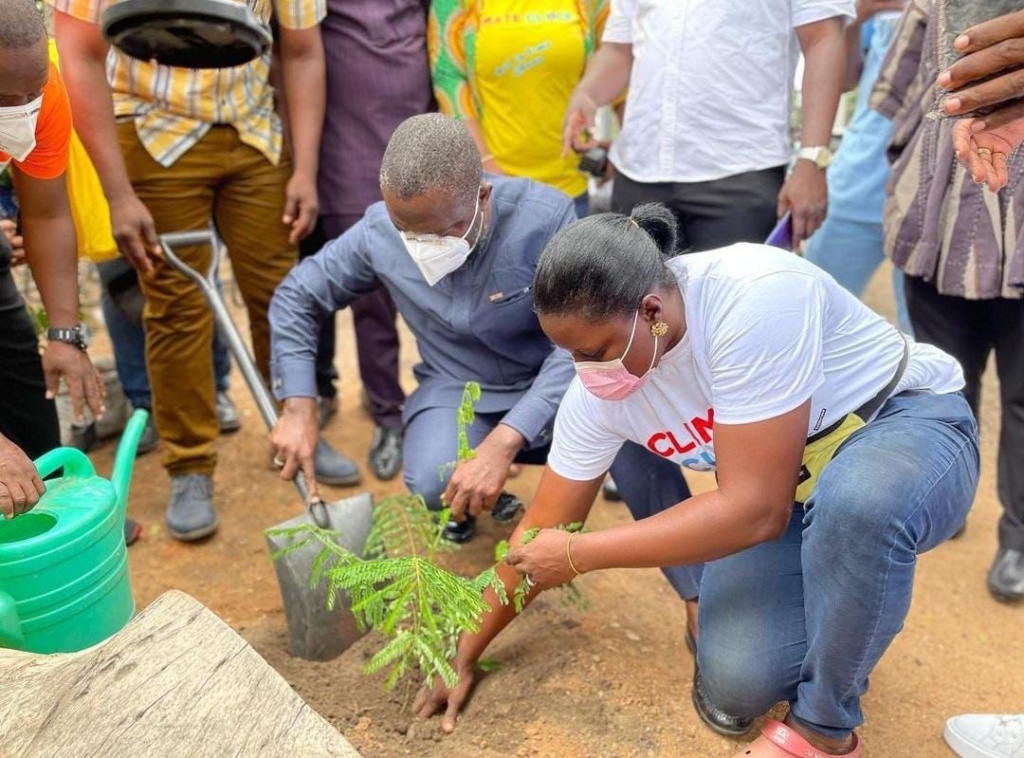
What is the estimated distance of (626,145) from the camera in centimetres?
303

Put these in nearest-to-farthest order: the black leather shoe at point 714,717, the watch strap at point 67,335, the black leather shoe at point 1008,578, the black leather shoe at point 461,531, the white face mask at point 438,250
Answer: the black leather shoe at point 714,717
the white face mask at point 438,250
the watch strap at point 67,335
the black leather shoe at point 1008,578
the black leather shoe at point 461,531

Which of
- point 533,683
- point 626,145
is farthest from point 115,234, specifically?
point 533,683

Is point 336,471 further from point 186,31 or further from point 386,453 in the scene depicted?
point 186,31

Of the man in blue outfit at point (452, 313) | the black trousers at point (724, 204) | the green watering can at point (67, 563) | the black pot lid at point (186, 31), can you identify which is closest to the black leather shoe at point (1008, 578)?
the man in blue outfit at point (452, 313)

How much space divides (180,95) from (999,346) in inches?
106

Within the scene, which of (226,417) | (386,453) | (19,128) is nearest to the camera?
(19,128)

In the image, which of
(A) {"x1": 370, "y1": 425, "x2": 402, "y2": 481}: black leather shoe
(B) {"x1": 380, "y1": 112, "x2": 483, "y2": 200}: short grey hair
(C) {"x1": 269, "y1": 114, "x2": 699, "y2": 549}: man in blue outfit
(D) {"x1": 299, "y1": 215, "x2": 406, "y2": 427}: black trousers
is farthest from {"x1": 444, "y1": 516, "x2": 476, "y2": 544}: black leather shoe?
(B) {"x1": 380, "y1": 112, "x2": 483, "y2": 200}: short grey hair

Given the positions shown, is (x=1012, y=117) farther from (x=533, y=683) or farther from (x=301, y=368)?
(x=301, y=368)

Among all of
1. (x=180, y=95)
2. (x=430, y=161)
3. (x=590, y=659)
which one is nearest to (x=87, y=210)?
(x=180, y=95)

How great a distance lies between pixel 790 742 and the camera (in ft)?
6.35

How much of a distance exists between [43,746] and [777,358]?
1469 mm

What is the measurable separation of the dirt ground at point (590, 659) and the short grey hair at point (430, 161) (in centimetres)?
123

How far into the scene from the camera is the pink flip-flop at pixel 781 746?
1.93 m

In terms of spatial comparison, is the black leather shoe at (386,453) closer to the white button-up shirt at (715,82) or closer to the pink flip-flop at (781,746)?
the white button-up shirt at (715,82)
